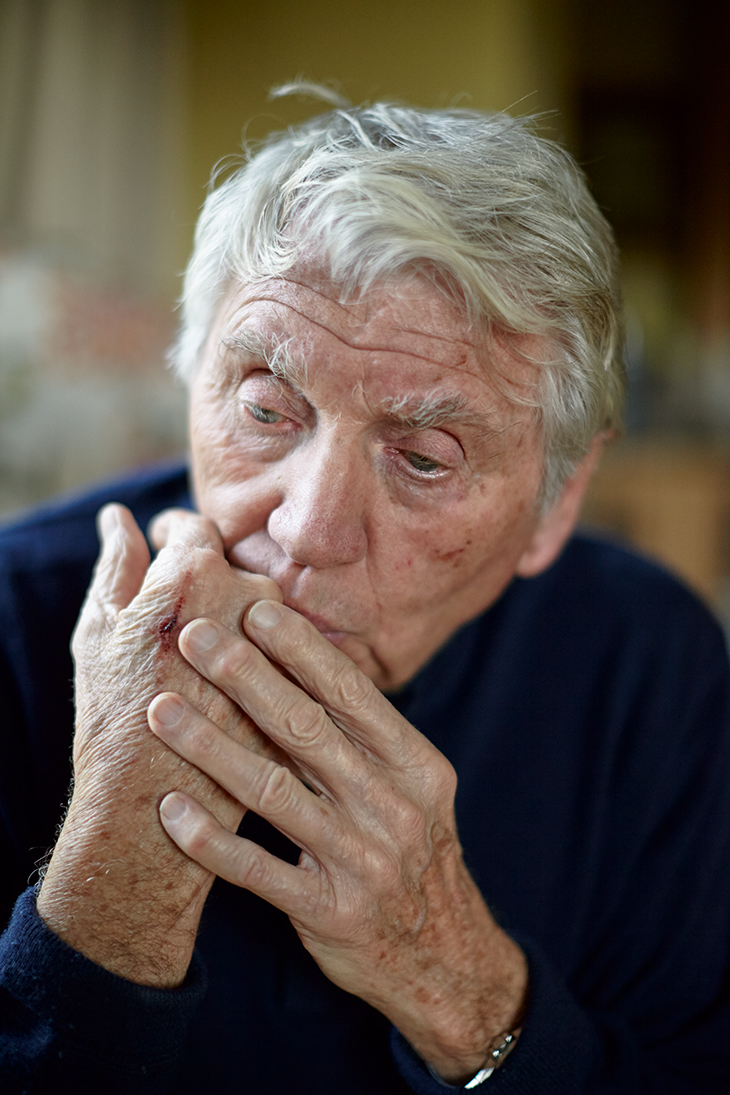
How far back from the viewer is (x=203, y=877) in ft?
2.76

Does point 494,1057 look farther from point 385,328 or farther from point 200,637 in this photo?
point 385,328

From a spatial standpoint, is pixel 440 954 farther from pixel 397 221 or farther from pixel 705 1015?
pixel 397 221

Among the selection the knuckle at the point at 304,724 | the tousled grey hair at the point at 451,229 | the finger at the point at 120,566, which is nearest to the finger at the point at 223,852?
the knuckle at the point at 304,724

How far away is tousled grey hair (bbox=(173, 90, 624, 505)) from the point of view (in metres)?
0.90

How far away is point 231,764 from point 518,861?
1.86 feet

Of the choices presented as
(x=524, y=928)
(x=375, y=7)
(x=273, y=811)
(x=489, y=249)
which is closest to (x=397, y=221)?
(x=489, y=249)

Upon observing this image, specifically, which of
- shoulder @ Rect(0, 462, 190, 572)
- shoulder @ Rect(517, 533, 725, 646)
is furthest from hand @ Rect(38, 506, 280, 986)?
shoulder @ Rect(517, 533, 725, 646)

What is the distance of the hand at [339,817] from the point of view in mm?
815

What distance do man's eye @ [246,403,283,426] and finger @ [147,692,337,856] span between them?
343 mm

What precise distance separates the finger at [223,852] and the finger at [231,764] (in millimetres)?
33

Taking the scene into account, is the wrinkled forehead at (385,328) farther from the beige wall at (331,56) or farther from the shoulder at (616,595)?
the beige wall at (331,56)

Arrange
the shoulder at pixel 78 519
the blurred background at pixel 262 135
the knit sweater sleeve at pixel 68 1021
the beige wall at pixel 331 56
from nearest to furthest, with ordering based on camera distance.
A: the knit sweater sleeve at pixel 68 1021 → the shoulder at pixel 78 519 → the blurred background at pixel 262 135 → the beige wall at pixel 331 56

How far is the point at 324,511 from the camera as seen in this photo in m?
0.92

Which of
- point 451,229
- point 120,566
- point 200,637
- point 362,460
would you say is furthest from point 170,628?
point 451,229
